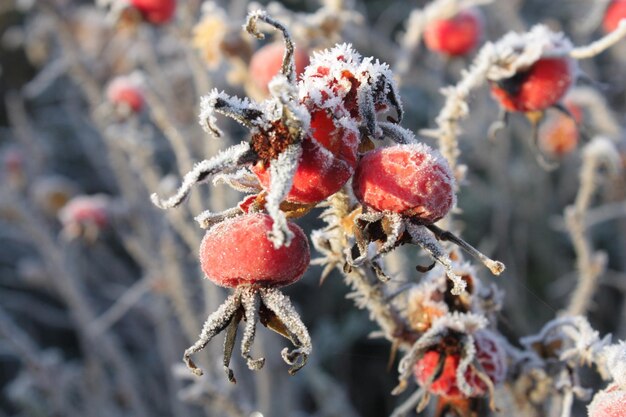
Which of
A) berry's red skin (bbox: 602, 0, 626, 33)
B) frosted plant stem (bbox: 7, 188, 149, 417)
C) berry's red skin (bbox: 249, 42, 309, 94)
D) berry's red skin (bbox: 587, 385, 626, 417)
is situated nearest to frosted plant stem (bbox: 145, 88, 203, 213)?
berry's red skin (bbox: 249, 42, 309, 94)

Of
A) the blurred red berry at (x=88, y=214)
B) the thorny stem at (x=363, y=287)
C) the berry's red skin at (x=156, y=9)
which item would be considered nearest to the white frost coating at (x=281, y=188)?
the thorny stem at (x=363, y=287)

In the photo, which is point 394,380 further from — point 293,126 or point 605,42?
point 293,126

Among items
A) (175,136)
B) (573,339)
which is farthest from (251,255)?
(175,136)

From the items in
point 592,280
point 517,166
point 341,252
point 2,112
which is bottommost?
point 341,252

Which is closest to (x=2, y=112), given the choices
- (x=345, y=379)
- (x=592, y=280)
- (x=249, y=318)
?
(x=345, y=379)

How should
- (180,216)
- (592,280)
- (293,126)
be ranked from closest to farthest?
(293,126) < (592,280) < (180,216)

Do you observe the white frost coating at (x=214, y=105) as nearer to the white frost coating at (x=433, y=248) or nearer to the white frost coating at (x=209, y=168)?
the white frost coating at (x=209, y=168)

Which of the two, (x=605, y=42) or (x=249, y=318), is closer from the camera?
(x=249, y=318)
